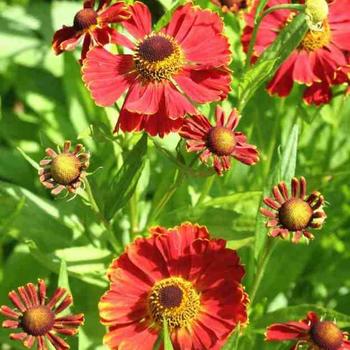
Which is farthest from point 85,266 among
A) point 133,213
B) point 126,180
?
point 126,180

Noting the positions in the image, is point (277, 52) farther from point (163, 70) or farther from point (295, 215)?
point (295, 215)

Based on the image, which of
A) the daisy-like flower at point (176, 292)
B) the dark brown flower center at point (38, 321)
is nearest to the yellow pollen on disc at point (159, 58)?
the daisy-like flower at point (176, 292)

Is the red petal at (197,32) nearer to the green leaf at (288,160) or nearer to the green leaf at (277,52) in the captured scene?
the green leaf at (277,52)

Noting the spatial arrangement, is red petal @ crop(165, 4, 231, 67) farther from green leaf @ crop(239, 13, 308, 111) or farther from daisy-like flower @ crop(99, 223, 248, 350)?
daisy-like flower @ crop(99, 223, 248, 350)

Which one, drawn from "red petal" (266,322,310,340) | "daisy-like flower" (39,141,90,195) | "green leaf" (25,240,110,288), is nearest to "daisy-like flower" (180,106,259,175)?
"daisy-like flower" (39,141,90,195)

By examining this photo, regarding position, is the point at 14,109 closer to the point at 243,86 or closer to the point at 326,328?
the point at 243,86

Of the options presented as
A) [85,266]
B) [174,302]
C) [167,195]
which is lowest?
[85,266]
